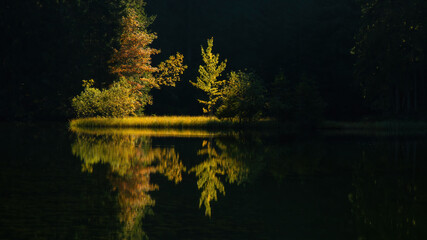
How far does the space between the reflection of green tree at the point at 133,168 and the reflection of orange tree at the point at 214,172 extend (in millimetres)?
774

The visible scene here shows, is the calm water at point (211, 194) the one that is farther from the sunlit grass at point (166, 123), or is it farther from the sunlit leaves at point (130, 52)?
the sunlit leaves at point (130, 52)

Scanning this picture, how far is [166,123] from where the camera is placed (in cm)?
5166

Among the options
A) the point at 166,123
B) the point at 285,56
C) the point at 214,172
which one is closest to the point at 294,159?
the point at 214,172

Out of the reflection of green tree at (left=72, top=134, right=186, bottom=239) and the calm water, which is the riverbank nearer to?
the reflection of green tree at (left=72, top=134, right=186, bottom=239)

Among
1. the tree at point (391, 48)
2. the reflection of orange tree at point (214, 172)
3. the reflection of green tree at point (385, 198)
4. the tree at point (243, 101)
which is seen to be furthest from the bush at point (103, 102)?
the reflection of green tree at point (385, 198)

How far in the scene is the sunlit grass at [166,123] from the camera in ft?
169

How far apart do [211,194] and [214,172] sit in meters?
4.68

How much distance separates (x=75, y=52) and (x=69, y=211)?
52.0 meters

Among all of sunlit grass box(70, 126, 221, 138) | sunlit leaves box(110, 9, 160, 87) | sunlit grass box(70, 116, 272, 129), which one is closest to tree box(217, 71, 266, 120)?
sunlit grass box(70, 116, 272, 129)

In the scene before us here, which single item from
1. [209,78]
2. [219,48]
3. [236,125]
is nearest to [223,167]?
[236,125]

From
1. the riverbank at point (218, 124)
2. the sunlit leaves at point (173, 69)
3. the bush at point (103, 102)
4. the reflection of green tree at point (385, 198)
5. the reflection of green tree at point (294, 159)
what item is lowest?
the reflection of green tree at point (385, 198)

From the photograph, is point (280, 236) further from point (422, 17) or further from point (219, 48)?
point (219, 48)

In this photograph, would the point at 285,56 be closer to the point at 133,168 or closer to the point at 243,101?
the point at 243,101

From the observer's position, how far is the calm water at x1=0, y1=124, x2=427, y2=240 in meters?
11.6
